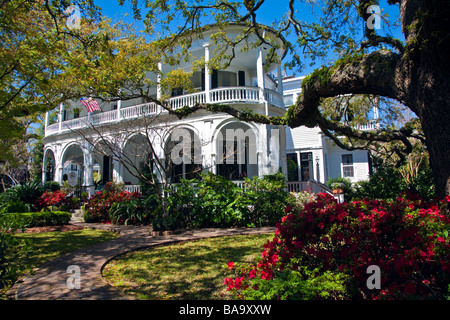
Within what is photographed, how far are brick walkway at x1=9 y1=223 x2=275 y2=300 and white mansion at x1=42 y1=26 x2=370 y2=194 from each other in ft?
9.28

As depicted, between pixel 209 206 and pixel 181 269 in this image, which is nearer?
pixel 181 269

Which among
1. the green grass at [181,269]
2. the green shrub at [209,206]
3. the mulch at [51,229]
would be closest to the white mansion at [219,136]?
the green shrub at [209,206]

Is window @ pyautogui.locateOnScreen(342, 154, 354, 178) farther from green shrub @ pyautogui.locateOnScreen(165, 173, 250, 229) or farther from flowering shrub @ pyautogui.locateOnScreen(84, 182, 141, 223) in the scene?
flowering shrub @ pyautogui.locateOnScreen(84, 182, 141, 223)

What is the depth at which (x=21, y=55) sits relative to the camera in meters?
8.96

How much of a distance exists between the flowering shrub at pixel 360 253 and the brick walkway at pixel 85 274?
2277mm

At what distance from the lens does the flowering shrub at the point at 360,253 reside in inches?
109

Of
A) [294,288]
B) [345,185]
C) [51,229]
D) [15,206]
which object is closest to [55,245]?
[51,229]

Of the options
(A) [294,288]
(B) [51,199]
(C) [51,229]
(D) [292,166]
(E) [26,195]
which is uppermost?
(D) [292,166]

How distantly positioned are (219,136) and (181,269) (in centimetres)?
1080

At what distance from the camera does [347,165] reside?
2039 centimetres

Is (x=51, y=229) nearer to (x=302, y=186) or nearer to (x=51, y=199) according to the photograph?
(x=51, y=199)

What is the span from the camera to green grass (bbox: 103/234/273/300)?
409 centimetres

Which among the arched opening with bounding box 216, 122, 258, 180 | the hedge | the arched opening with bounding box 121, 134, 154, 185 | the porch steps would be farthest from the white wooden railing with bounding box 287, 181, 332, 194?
the porch steps
